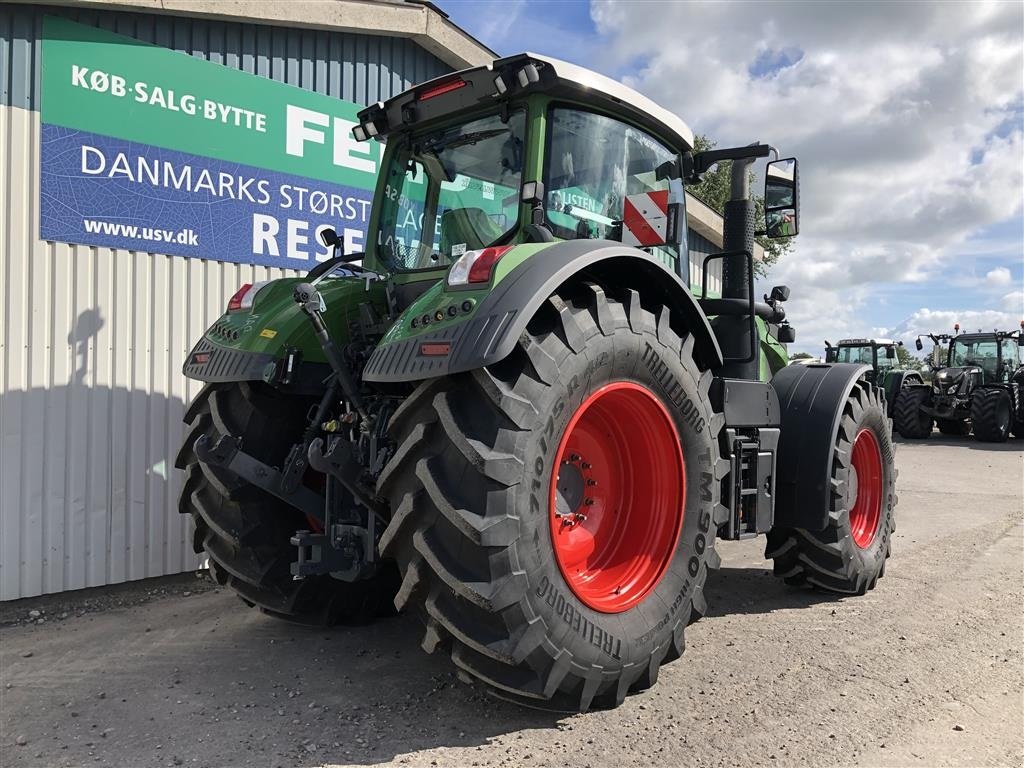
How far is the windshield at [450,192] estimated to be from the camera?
3.55 meters

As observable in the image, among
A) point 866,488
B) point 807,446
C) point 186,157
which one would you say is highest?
point 186,157

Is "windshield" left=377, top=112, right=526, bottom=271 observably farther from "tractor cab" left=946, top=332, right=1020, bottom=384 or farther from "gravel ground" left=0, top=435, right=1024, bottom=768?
"tractor cab" left=946, top=332, right=1020, bottom=384

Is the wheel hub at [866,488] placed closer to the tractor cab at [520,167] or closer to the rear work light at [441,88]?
the tractor cab at [520,167]

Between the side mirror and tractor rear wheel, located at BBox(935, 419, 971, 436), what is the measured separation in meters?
16.1

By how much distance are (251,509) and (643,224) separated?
7.57 feet

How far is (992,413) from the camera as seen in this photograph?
1633cm

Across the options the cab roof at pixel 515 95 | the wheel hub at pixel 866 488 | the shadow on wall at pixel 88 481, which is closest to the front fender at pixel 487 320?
the cab roof at pixel 515 95

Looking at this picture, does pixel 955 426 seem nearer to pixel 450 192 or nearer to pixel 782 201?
pixel 782 201

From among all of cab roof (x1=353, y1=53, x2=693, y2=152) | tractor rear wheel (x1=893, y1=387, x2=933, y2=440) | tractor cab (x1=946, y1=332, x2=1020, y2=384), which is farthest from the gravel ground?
tractor cab (x1=946, y1=332, x2=1020, y2=384)

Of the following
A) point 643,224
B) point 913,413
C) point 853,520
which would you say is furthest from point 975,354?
point 643,224

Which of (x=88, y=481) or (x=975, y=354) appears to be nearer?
(x=88, y=481)

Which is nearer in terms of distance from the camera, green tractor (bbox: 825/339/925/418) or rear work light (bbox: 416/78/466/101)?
rear work light (bbox: 416/78/466/101)

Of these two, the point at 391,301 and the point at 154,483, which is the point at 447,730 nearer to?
the point at 391,301

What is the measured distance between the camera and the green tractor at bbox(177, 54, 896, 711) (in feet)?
8.58
